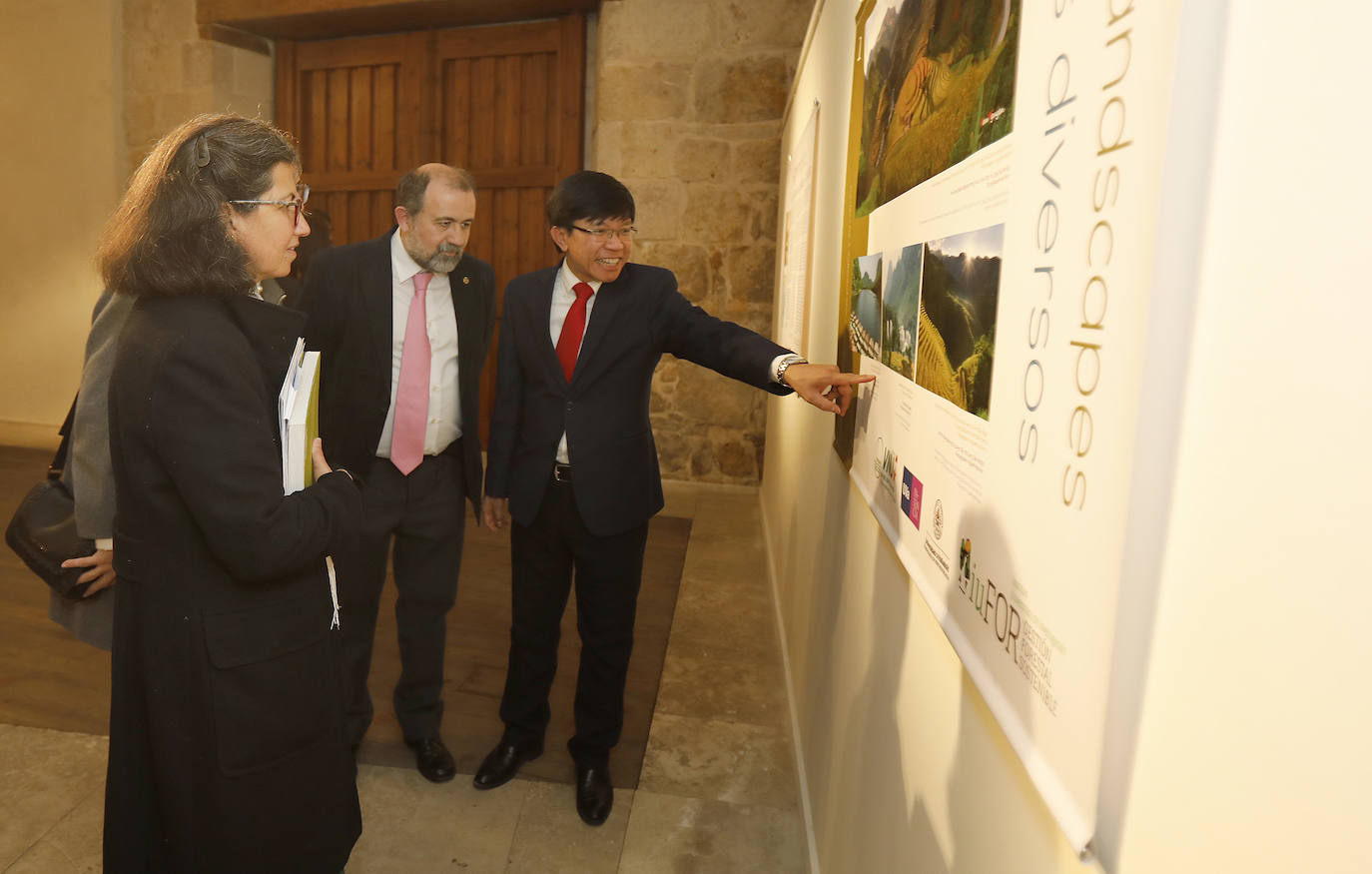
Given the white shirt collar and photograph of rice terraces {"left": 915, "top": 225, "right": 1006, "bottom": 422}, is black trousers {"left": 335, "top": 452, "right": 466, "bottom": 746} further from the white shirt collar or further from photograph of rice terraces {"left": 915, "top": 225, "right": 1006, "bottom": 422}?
photograph of rice terraces {"left": 915, "top": 225, "right": 1006, "bottom": 422}

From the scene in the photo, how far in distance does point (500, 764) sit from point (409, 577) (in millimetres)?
608

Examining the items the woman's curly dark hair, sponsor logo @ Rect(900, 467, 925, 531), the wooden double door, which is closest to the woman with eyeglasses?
the woman's curly dark hair

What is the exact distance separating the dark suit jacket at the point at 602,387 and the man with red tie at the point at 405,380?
7.5 inches

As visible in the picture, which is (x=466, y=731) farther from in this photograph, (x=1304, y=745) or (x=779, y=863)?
(x=1304, y=745)

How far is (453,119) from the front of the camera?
23.0 feet

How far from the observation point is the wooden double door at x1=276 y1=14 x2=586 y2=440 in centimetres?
671

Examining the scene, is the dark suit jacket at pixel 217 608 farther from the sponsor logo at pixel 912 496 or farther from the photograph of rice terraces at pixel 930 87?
the photograph of rice terraces at pixel 930 87

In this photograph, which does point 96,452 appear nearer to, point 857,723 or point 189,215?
point 189,215

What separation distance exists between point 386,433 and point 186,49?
667 cm

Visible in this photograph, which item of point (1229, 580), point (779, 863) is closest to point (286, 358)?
point (1229, 580)

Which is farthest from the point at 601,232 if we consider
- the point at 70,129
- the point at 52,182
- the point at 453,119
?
the point at 52,182

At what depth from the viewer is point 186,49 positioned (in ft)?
23.6

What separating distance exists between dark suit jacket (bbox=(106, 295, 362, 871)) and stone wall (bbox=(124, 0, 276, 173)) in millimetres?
6942

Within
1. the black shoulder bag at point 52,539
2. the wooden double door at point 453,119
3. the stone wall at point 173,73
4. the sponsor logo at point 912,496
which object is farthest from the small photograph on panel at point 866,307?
the stone wall at point 173,73
